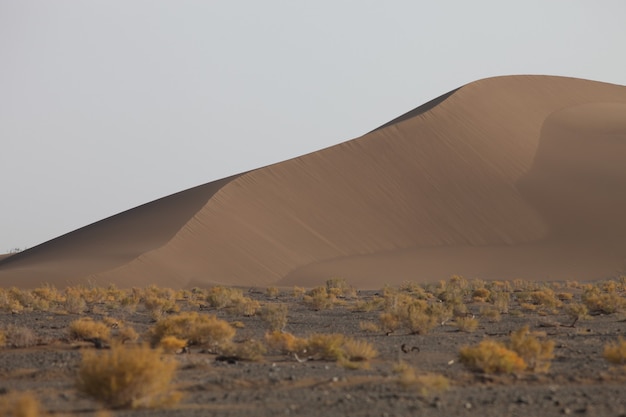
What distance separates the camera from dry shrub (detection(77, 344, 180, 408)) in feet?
32.6

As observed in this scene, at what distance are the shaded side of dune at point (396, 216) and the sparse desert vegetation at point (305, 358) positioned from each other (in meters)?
26.0

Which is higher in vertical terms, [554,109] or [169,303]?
[554,109]

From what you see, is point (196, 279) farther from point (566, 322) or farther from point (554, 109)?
point (554, 109)

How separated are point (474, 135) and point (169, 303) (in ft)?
145

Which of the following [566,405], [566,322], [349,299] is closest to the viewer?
[566,405]

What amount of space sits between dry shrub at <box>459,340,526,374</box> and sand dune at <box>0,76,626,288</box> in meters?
36.7

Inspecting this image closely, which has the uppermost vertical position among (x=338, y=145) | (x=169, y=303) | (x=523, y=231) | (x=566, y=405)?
(x=338, y=145)

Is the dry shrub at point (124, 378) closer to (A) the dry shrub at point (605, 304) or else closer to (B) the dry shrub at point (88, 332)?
(B) the dry shrub at point (88, 332)

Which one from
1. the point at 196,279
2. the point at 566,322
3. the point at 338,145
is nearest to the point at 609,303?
the point at 566,322

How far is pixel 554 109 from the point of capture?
76.1 metres

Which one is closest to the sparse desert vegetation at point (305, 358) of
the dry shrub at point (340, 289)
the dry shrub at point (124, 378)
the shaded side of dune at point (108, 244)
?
the dry shrub at point (124, 378)

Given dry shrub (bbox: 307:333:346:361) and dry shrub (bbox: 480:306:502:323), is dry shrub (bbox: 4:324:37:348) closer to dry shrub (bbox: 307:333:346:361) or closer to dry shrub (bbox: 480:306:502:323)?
Result: dry shrub (bbox: 307:333:346:361)

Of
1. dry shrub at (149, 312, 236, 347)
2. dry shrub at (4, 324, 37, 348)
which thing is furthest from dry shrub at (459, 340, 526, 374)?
dry shrub at (4, 324, 37, 348)

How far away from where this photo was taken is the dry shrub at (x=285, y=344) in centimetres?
1584
